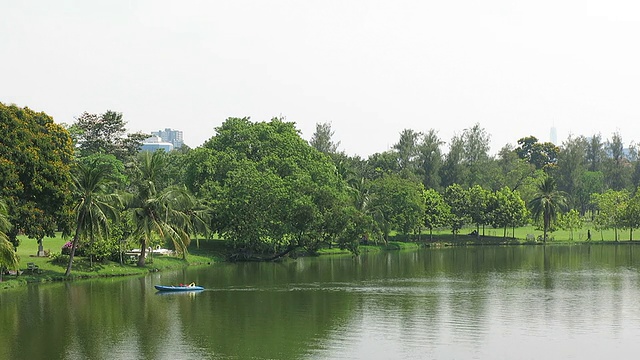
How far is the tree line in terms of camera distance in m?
61.5

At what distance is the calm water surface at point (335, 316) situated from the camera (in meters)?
37.3

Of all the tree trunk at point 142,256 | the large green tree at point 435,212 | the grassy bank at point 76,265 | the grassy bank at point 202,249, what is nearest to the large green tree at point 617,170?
the grassy bank at point 202,249

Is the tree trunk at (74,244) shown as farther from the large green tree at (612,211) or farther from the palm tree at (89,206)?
the large green tree at (612,211)

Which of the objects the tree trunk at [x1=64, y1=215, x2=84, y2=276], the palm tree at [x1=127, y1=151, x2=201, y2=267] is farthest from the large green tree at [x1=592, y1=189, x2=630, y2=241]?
the tree trunk at [x1=64, y1=215, x2=84, y2=276]

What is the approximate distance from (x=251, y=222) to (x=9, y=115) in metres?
33.9

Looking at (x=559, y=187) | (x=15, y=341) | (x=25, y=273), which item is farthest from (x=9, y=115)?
(x=559, y=187)

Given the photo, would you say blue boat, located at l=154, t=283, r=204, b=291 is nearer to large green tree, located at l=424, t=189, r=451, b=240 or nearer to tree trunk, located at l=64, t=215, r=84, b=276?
tree trunk, located at l=64, t=215, r=84, b=276

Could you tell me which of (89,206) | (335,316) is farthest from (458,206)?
(335,316)

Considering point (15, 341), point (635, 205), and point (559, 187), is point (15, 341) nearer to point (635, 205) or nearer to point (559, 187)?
point (635, 205)

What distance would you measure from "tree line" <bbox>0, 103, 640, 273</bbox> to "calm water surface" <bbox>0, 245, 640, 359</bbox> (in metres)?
6.05

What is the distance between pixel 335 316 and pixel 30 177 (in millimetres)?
27530

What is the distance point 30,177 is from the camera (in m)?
59.7

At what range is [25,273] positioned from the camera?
63.6 meters

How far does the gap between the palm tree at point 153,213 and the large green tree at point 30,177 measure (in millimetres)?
11261
